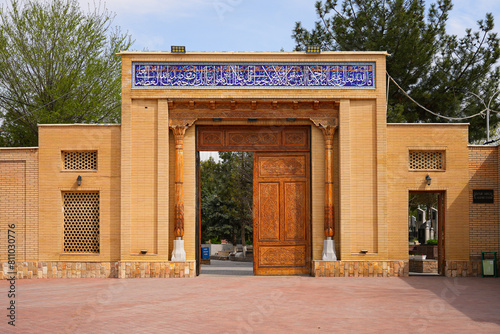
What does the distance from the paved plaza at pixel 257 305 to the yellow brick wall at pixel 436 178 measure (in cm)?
132

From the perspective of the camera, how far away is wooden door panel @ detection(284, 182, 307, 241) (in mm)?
17156

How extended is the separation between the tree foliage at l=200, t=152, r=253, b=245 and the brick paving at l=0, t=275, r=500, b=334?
18133 mm

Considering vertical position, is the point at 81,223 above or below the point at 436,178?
below

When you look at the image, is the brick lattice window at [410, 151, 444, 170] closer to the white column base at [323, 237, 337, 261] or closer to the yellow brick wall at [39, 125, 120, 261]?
the white column base at [323, 237, 337, 261]

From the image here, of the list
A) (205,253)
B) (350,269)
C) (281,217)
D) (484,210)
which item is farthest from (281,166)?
(205,253)

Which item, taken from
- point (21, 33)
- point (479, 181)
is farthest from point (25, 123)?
point (479, 181)

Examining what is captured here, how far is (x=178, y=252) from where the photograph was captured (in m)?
16.7

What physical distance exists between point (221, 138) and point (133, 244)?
3628mm

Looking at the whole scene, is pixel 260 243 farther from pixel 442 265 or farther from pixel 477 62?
pixel 477 62

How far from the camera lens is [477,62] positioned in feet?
88.6

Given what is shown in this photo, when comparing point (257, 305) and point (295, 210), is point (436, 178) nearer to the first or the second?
point (295, 210)

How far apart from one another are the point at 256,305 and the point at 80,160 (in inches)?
316

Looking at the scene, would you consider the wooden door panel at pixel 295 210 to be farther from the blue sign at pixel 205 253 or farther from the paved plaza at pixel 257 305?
the blue sign at pixel 205 253

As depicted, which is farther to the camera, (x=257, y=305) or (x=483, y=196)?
(x=483, y=196)
